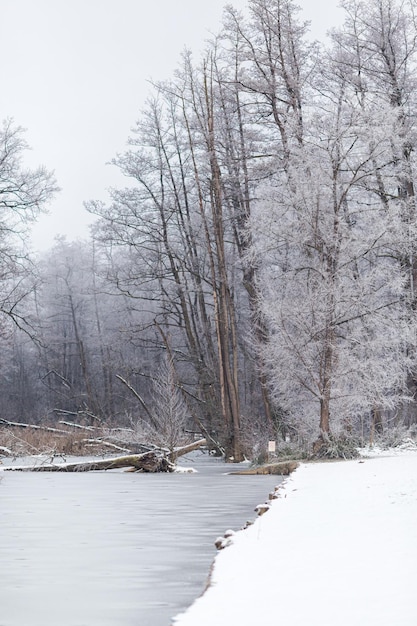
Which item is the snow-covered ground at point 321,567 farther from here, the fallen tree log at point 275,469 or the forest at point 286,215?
the forest at point 286,215

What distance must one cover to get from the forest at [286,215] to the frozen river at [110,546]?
504 cm

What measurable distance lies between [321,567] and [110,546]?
3.23 metres

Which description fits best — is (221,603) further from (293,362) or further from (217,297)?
(217,297)

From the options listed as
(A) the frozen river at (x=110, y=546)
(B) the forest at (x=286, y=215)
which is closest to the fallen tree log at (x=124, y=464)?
(B) the forest at (x=286, y=215)

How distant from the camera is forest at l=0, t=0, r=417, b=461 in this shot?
71.0 feet

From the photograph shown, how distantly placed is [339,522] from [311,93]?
835 inches

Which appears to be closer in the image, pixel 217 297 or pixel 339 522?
pixel 339 522

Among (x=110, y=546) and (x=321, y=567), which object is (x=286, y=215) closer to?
(x=110, y=546)

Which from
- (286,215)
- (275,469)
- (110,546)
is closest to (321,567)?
(110,546)

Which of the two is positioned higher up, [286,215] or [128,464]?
[286,215]

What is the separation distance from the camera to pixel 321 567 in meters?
6.26

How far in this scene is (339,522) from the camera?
8758 mm

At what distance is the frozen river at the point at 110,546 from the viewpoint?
5.95 m

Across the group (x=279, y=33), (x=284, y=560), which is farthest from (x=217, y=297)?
(x=284, y=560)
